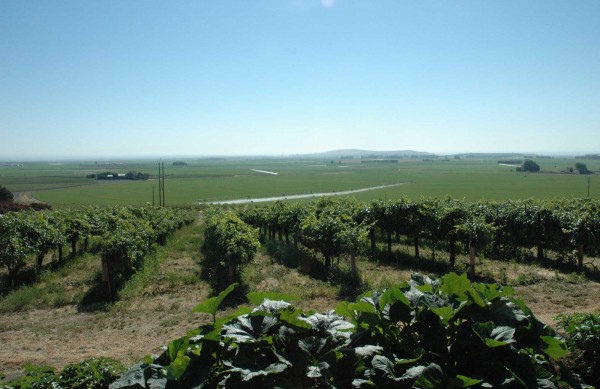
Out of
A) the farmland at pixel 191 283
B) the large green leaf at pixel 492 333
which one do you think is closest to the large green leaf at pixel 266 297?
the large green leaf at pixel 492 333

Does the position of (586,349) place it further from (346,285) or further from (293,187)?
(293,187)

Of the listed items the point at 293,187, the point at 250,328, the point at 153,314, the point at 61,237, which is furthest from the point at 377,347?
the point at 293,187

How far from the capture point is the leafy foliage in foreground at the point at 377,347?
277 centimetres

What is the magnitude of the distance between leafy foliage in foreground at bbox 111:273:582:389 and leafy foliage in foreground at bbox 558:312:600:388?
1.44 metres

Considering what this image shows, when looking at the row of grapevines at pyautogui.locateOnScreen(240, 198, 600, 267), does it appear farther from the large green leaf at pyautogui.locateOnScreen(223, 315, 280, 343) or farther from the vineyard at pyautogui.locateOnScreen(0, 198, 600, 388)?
the large green leaf at pyautogui.locateOnScreen(223, 315, 280, 343)

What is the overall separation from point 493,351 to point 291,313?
1629 millimetres

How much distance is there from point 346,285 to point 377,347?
1148cm

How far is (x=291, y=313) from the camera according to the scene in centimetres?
322

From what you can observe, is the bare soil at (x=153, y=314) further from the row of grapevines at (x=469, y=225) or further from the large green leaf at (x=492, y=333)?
the large green leaf at (x=492, y=333)

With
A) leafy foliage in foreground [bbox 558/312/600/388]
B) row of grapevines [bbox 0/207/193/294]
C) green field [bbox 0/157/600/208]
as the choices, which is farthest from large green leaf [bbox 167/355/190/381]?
green field [bbox 0/157/600/208]

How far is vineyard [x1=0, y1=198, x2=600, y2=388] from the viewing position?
288 cm

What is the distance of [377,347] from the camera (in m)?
3.06

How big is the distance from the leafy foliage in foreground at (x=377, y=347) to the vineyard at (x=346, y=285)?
1 centimetres

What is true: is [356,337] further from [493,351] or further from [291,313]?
[493,351]
